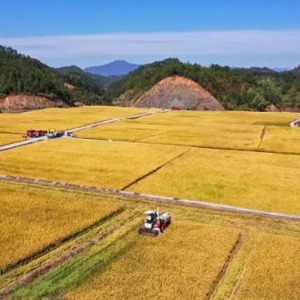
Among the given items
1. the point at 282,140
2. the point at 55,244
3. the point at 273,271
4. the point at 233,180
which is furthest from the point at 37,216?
the point at 282,140

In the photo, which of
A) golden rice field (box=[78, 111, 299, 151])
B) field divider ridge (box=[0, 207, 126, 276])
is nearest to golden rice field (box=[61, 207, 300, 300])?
field divider ridge (box=[0, 207, 126, 276])

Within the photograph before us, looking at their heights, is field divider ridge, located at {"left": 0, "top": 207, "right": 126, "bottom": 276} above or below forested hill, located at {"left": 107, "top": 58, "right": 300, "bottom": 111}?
below

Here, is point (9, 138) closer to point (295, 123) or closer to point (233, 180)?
point (233, 180)

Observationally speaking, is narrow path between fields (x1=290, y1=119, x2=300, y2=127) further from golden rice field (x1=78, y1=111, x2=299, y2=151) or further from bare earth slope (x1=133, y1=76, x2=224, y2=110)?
bare earth slope (x1=133, y1=76, x2=224, y2=110)

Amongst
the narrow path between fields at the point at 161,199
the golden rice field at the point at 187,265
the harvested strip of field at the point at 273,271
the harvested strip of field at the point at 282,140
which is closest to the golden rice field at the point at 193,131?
the harvested strip of field at the point at 282,140

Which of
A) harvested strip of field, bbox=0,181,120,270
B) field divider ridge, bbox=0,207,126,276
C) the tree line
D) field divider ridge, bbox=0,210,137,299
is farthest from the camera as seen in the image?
the tree line

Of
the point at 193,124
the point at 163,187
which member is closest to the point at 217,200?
the point at 163,187

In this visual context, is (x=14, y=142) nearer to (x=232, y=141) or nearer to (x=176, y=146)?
(x=176, y=146)
